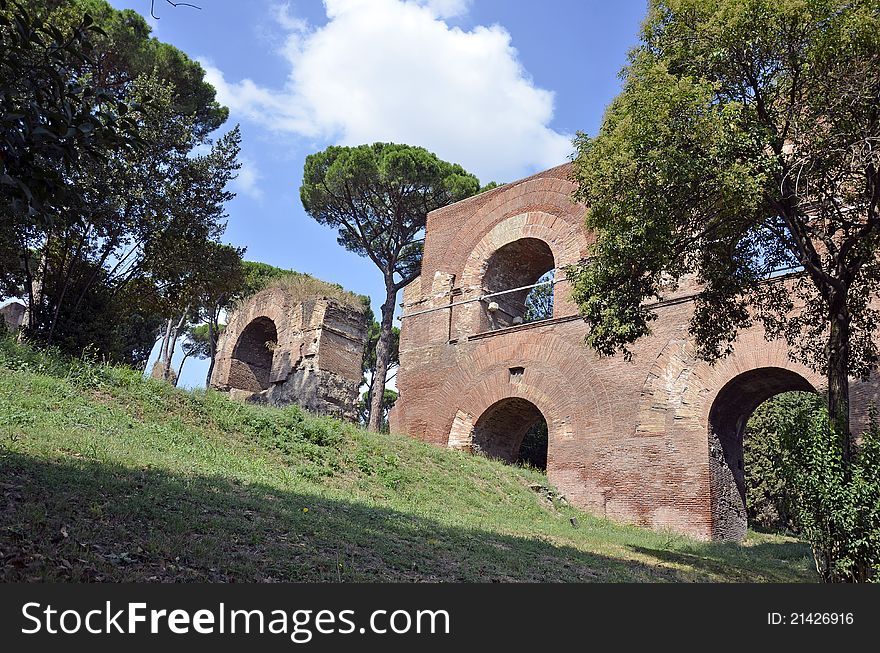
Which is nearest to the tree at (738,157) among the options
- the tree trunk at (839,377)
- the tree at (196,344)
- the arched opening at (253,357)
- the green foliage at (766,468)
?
the tree trunk at (839,377)

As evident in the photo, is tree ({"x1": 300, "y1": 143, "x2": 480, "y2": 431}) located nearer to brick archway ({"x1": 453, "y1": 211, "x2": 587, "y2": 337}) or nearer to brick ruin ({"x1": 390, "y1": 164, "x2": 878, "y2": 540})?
brick ruin ({"x1": 390, "y1": 164, "x2": 878, "y2": 540})

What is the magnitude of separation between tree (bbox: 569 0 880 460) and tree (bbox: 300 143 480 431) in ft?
45.1

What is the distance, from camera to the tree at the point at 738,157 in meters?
6.24

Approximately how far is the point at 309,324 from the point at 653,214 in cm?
1103

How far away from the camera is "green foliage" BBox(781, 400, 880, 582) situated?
575 cm

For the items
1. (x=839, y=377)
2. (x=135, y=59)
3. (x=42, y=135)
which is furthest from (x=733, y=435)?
(x=135, y=59)

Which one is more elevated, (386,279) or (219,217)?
(386,279)

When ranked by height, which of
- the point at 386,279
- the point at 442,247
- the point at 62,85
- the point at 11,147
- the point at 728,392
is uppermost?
the point at 386,279

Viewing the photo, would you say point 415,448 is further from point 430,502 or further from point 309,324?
point 309,324

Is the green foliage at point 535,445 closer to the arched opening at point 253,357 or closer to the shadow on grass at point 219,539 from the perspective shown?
the arched opening at point 253,357

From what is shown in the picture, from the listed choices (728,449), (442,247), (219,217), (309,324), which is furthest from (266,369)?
(728,449)

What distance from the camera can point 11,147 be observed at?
10.1 ft

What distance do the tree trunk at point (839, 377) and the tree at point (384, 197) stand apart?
14.6m

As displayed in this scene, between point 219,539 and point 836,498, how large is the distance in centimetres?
494
